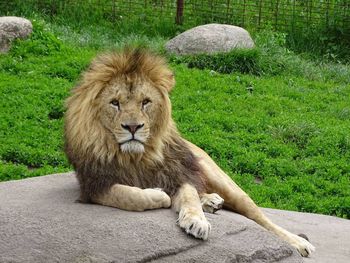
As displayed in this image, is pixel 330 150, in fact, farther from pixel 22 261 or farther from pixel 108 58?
pixel 22 261

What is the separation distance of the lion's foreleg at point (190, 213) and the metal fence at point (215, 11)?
320 inches

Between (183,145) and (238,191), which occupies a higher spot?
(183,145)

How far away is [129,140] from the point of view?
433 centimetres

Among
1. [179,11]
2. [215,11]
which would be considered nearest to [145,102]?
[179,11]

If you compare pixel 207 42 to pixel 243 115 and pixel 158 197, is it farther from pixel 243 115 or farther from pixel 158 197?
pixel 158 197

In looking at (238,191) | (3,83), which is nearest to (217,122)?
(3,83)

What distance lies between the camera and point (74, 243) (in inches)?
159

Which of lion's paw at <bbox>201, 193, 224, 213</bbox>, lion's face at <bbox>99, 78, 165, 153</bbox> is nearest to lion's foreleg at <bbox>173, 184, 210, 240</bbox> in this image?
lion's paw at <bbox>201, 193, 224, 213</bbox>

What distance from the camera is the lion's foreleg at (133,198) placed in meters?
4.36

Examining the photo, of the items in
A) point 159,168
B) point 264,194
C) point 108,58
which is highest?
point 108,58

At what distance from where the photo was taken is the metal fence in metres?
12.5

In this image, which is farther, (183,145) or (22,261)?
(183,145)

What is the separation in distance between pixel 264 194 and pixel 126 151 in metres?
3.17

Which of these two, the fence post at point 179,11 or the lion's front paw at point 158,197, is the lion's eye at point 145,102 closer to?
the lion's front paw at point 158,197
